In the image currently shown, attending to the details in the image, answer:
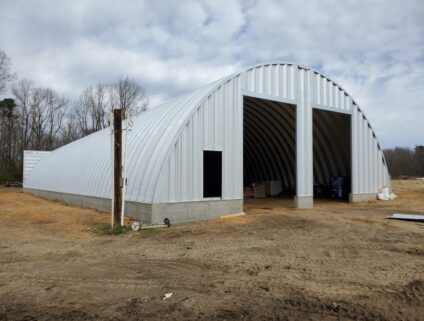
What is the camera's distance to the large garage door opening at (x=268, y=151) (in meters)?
23.2

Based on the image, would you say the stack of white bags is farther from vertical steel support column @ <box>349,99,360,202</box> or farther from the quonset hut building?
vertical steel support column @ <box>349,99,360,202</box>

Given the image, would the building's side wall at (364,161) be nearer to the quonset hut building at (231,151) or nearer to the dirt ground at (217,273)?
the quonset hut building at (231,151)

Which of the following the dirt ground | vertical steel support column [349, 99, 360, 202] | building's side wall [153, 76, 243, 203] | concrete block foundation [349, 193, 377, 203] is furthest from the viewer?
concrete block foundation [349, 193, 377, 203]

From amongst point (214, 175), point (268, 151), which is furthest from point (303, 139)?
point (268, 151)

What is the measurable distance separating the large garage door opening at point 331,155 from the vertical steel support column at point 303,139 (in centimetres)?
404

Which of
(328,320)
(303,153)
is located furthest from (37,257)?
(303,153)

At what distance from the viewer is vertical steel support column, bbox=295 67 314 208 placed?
18203mm

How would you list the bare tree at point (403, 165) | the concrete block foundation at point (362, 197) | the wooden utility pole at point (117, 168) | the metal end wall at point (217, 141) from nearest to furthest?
1. the wooden utility pole at point (117, 168)
2. the metal end wall at point (217, 141)
3. the concrete block foundation at point (362, 197)
4. the bare tree at point (403, 165)

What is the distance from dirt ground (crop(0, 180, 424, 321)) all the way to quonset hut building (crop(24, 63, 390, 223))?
1926 millimetres

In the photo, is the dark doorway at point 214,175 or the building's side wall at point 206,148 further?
the dark doorway at point 214,175

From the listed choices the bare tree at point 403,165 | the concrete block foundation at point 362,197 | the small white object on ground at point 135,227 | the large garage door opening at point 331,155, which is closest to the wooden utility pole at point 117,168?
the small white object on ground at point 135,227

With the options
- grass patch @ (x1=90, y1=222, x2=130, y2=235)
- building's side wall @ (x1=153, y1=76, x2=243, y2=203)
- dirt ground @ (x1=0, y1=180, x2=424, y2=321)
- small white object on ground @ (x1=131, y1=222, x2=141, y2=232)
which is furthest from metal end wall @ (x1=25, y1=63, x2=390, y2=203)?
dirt ground @ (x1=0, y1=180, x2=424, y2=321)

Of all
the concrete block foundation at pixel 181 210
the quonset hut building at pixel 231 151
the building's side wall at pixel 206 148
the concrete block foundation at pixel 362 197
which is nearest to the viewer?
the concrete block foundation at pixel 181 210

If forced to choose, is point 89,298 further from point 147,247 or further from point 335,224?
point 335,224
